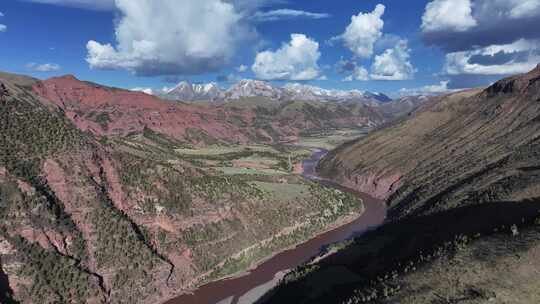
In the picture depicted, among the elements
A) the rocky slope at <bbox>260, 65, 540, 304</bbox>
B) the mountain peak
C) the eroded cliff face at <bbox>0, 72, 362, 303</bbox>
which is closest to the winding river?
the eroded cliff face at <bbox>0, 72, 362, 303</bbox>

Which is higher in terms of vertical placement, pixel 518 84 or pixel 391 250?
pixel 518 84

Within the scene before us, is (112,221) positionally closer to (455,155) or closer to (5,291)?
(5,291)

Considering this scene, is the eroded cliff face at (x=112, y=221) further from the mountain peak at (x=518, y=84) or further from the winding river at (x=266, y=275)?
the mountain peak at (x=518, y=84)

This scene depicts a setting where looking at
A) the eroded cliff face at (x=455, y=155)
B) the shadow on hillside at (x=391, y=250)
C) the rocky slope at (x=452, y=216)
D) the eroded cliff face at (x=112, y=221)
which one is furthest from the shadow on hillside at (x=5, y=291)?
the eroded cliff face at (x=455, y=155)

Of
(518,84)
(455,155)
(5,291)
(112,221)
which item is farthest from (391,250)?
(518,84)

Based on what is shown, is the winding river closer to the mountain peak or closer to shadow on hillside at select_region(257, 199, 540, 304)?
shadow on hillside at select_region(257, 199, 540, 304)
